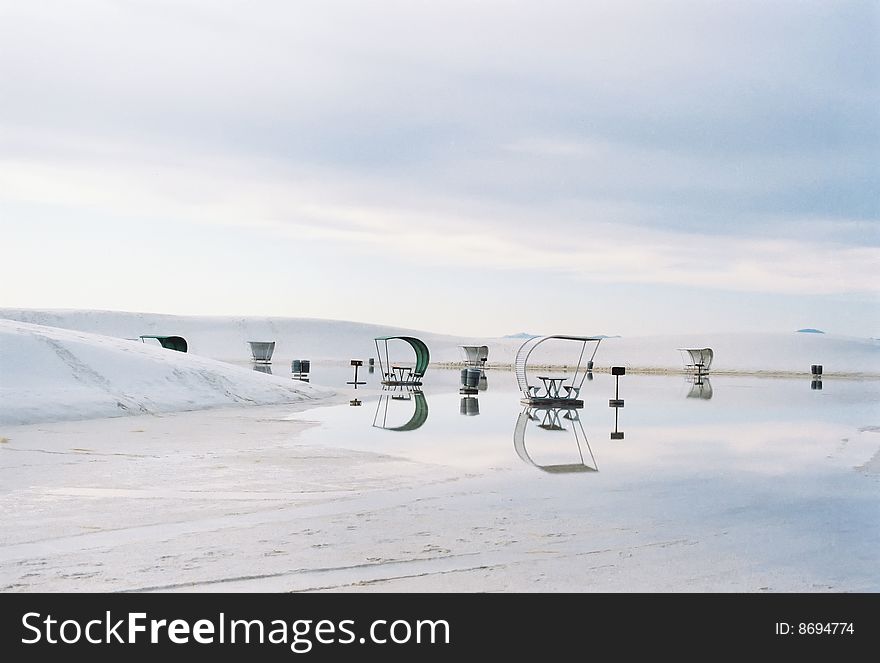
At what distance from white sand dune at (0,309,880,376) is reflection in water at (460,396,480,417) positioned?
33.7m

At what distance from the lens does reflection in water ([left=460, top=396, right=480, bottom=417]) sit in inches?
663

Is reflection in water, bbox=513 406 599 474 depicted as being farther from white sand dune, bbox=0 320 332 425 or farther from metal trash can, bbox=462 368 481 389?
white sand dune, bbox=0 320 332 425

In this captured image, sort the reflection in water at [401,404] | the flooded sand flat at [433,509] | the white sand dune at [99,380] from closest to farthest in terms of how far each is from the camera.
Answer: the flooded sand flat at [433,509] → the white sand dune at [99,380] → the reflection in water at [401,404]

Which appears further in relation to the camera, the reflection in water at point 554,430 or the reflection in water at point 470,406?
the reflection in water at point 470,406

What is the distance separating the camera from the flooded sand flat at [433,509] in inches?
189

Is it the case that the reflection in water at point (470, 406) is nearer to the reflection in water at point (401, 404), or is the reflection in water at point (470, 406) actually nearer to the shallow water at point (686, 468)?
the shallow water at point (686, 468)

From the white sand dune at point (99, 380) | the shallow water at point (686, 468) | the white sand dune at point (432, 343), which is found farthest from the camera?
the white sand dune at point (432, 343)

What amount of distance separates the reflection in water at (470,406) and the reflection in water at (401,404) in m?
0.80

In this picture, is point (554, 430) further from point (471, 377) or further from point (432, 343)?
point (432, 343)

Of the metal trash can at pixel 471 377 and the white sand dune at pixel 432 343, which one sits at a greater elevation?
the white sand dune at pixel 432 343

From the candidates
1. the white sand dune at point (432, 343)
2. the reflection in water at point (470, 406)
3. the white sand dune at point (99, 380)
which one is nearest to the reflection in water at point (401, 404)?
the reflection in water at point (470, 406)

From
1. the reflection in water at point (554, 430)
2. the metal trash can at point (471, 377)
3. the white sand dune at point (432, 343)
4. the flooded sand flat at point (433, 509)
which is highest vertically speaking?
the white sand dune at point (432, 343)

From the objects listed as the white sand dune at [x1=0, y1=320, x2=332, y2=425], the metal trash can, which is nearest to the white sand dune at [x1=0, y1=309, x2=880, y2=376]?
the metal trash can

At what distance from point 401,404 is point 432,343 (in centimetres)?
6255
